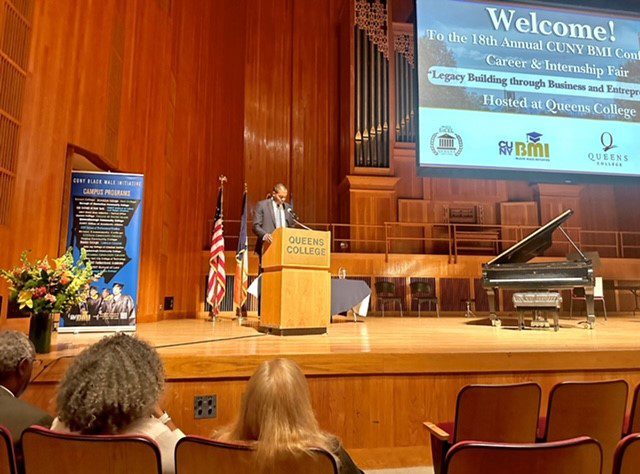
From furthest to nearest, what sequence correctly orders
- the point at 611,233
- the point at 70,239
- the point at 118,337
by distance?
the point at 611,233 < the point at 70,239 < the point at 118,337

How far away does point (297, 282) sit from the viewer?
371 centimetres

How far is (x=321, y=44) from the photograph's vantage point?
1070cm

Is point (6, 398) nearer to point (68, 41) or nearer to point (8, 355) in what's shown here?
point (8, 355)

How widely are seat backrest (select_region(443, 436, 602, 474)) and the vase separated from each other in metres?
2.57

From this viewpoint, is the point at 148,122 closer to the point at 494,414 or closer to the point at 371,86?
the point at 371,86

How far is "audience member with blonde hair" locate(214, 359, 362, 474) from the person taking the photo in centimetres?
123

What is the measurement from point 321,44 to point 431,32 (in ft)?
15.6

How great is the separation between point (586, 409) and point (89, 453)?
1801 mm

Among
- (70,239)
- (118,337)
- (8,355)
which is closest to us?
(118,337)

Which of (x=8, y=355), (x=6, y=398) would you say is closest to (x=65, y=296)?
(x=8, y=355)

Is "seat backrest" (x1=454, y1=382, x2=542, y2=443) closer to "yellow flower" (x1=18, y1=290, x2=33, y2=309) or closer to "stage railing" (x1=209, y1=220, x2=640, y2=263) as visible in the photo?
"yellow flower" (x1=18, y1=290, x2=33, y2=309)

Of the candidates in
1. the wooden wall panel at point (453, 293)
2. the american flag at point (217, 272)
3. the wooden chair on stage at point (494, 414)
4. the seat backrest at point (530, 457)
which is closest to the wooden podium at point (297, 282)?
the wooden chair on stage at point (494, 414)

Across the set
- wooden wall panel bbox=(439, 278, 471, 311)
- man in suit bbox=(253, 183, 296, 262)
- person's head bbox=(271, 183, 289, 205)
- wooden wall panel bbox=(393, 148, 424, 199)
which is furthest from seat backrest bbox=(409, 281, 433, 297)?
person's head bbox=(271, 183, 289, 205)

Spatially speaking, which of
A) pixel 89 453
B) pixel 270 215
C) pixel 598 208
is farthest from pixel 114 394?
pixel 598 208
